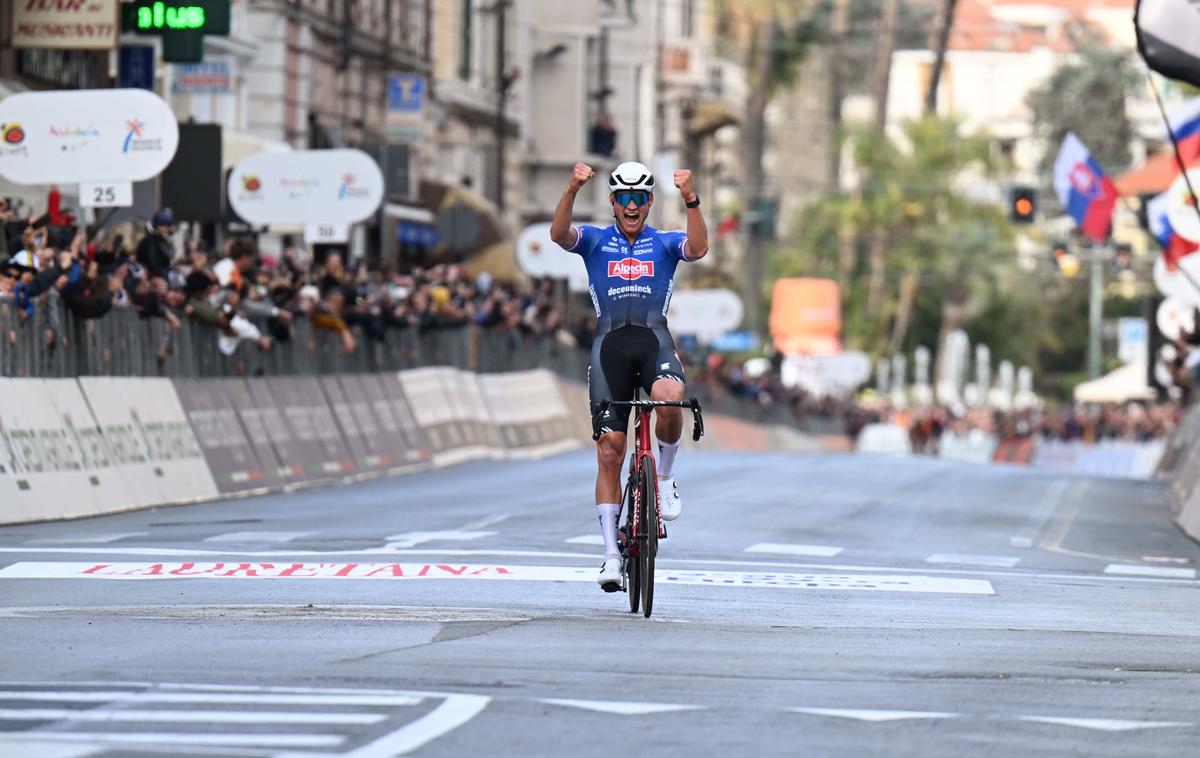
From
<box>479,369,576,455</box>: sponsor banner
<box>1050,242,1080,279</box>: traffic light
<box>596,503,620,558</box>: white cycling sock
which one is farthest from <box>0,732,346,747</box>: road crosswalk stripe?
<box>1050,242,1080,279</box>: traffic light

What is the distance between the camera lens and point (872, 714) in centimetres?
959

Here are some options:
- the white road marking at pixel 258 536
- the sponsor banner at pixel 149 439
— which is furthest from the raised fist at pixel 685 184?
the sponsor banner at pixel 149 439

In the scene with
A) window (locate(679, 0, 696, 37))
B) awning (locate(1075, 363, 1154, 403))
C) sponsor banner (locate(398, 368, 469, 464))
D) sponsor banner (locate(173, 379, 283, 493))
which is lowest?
awning (locate(1075, 363, 1154, 403))

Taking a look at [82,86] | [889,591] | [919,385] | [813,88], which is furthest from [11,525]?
[813,88]

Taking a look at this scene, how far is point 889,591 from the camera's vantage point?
1583cm

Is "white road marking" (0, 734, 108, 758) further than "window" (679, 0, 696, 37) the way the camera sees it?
No

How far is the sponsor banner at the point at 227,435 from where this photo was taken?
25.9 metres

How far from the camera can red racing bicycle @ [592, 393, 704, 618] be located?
13164mm

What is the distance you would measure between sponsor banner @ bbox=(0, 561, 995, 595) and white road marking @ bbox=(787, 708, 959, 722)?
5.91 m

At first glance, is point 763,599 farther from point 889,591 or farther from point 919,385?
point 919,385

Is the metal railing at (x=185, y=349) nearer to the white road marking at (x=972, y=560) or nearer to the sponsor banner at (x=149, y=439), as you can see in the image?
the sponsor banner at (x=149, y=439)

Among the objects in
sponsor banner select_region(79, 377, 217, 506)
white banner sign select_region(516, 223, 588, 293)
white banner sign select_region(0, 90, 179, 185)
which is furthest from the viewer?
white banner sign select_region(516, 223, 588, 293)

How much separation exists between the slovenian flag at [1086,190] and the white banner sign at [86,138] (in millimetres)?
17116

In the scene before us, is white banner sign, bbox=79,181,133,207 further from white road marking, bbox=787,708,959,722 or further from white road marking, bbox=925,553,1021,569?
white road marking, bbox=787,708,959,722
